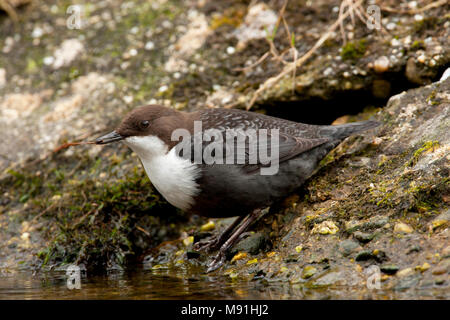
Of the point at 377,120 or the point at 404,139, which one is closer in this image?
the point at 404,139

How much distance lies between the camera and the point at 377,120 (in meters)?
4.48

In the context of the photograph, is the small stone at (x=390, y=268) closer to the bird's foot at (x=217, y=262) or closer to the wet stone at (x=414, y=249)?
the wet stone at (x=414, y=249)

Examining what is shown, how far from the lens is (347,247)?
3.17 m

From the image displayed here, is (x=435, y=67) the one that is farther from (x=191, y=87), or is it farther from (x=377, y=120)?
(x=191, y=87)

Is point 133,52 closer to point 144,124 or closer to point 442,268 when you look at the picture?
point 144,124

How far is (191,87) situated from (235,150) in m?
1.82

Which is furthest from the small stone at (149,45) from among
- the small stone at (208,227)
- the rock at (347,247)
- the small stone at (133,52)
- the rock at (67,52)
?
the rock at (347,247)

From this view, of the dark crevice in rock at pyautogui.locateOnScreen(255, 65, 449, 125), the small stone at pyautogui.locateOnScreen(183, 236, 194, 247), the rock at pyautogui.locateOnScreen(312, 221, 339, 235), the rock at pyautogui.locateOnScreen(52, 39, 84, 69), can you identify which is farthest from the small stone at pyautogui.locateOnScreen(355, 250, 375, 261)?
the rock at pyautogui.locateOnScreen(52, 39, 84, 69)

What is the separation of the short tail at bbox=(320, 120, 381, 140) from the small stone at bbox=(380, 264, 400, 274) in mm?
1521

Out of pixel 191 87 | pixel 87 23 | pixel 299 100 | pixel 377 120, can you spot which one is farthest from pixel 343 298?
pixel 87 23

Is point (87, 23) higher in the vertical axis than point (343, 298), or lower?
higher
